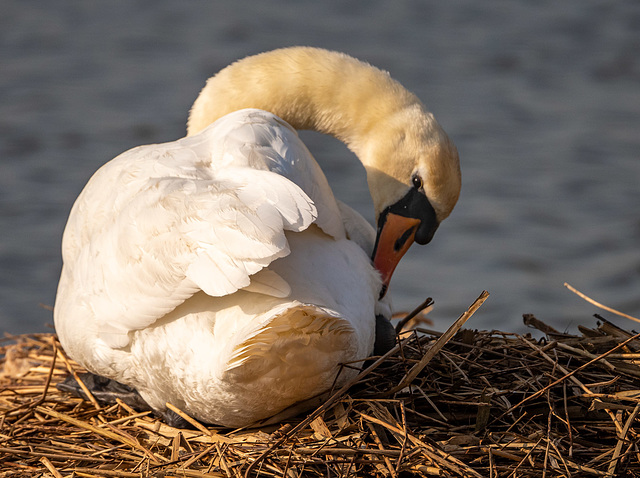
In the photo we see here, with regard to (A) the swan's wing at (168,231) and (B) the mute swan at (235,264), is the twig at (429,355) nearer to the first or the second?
(B) the mute swan at (235,264)

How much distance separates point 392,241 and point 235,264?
1543mm

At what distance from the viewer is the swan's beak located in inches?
144

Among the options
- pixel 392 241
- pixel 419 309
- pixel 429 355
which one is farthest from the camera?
pixel 392 241

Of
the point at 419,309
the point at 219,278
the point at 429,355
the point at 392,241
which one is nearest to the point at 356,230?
the point at 392,241

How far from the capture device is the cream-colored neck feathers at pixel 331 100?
3816 mm

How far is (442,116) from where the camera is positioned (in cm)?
835

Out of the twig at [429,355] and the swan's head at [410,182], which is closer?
the twig at [429,355]

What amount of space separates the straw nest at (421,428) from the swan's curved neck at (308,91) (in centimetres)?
116

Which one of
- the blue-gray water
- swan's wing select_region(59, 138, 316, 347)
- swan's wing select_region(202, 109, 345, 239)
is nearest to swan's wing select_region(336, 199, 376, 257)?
swan's wing select_region(202, 109, 345, 239)

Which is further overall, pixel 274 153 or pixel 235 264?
pixel 274 153

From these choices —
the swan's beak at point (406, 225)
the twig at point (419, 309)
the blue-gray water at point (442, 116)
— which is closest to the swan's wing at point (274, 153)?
the twig at point (419, 309)

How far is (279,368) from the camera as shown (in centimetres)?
252

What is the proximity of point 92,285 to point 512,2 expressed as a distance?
860cm

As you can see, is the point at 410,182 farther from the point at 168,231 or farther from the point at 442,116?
the point at 442,116
